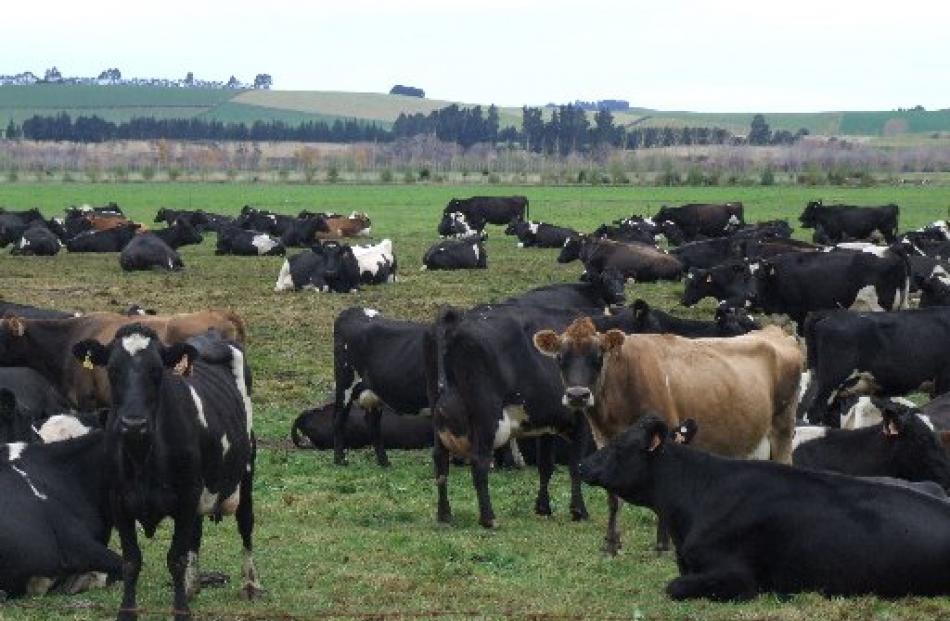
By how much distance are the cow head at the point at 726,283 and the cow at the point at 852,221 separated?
16.5 meters

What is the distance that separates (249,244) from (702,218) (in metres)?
14.4

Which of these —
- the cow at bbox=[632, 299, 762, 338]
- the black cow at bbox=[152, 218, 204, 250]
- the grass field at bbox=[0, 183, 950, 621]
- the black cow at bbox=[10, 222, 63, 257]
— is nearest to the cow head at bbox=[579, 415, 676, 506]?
the grass field at bbox=[0, 183, 950, 621]

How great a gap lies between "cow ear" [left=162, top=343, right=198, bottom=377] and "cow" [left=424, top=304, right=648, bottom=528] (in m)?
4.08

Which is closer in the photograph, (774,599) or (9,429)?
(774,599)

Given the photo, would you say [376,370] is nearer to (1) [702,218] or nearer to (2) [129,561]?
(2) [129,561]

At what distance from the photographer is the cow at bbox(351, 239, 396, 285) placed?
105 feet

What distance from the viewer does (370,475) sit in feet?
48.1

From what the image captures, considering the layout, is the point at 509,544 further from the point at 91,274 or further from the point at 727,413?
the point at 91,274

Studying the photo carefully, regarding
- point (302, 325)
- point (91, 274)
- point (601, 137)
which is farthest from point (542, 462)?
point (601, 137)

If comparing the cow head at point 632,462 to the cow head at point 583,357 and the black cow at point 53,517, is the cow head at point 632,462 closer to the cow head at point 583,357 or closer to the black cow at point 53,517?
the cow head at point 583,357

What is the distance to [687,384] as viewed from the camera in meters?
11.9

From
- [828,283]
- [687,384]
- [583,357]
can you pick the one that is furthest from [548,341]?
[828,283]

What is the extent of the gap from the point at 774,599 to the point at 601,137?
177 meters

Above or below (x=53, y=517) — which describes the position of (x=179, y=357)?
above
